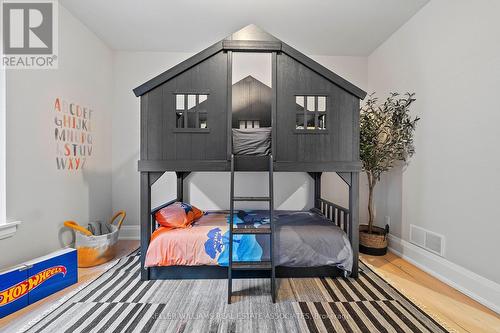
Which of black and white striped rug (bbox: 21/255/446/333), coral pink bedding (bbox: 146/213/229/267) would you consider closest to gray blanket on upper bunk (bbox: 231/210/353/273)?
black and white striped rug (bbox: 21/255/446/333)

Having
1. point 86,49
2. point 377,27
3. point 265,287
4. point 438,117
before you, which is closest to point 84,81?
point 86,49

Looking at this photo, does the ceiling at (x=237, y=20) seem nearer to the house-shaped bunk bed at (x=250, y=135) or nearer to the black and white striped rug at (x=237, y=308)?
the house-shaped bunk bed at (x=250, y=135)

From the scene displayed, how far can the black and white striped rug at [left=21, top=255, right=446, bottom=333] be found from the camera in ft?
5.16

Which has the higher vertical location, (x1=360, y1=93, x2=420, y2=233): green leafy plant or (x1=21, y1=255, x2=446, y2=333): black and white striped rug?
(x1=360, y1=93, x2=420, y2=233): green leafy plant

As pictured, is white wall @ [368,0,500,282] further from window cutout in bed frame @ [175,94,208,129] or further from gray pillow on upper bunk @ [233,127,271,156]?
window cutout in bed frame @ [175,94,208,129]

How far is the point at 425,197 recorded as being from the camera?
245 cm

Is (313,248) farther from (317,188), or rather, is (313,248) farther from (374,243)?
(317,188)

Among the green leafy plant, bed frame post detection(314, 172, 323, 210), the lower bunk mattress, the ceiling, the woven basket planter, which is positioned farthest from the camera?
bed frame post detection(314, 172, 323, 210)

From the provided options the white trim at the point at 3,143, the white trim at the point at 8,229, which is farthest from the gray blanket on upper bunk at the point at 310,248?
the white trim at the point at 3,143

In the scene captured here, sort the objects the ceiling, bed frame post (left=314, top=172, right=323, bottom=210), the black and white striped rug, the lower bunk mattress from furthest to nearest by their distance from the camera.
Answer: bed frame post (left=314, top=172, right=323, bottom=210), the ceiling, the lower bunk mattress, the black and white striped rug

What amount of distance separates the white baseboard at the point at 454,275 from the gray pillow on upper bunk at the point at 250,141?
88.0 inches

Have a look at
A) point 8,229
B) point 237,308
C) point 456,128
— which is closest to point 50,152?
point 8,229

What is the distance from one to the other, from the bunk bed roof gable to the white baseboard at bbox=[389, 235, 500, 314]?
201cm

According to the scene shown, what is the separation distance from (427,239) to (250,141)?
2.34m
